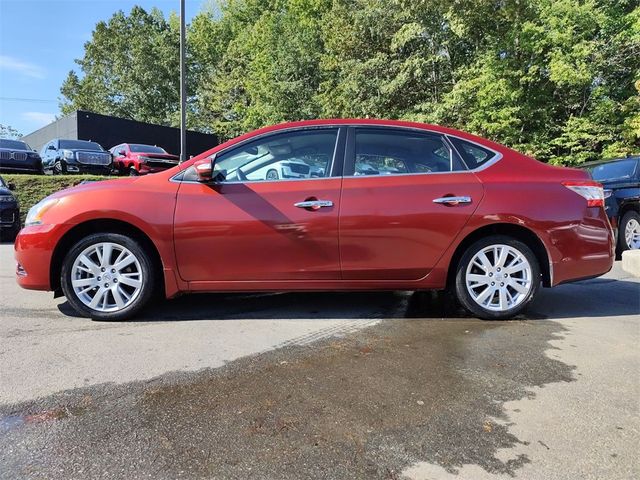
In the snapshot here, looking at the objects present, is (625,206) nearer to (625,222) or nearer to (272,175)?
(625,222)

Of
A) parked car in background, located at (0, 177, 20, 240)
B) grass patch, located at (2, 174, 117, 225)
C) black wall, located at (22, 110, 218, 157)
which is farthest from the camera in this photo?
black wall, located at (22, 110, 218, 157)

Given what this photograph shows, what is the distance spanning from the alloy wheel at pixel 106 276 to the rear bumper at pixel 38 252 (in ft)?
0.76

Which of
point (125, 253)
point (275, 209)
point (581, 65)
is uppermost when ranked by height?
point (581, 65)

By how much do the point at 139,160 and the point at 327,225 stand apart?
15.6 metres

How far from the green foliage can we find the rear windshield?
14.3 metres

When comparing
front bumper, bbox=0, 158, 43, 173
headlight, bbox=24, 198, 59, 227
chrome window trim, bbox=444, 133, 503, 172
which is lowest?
headlight, bbox=24, 198, 59, 227

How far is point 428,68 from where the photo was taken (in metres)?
21.4

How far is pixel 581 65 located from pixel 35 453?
1868 cm

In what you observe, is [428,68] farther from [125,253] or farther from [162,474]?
[162,474]

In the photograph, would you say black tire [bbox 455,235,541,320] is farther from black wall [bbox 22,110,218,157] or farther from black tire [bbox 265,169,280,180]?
black wall [bbox 22,110,218,157]

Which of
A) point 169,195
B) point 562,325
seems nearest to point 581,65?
point 562,325

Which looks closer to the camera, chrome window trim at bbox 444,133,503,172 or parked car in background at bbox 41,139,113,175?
chrome window trim at bbox 444,133,503,172

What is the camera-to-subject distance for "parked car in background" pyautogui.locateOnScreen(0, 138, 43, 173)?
15.2 meters

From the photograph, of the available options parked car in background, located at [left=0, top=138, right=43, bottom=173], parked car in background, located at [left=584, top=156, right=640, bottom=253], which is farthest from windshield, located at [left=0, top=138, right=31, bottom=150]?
parked car in background, located at [left=584, top=156, right=640, bottom=253]
